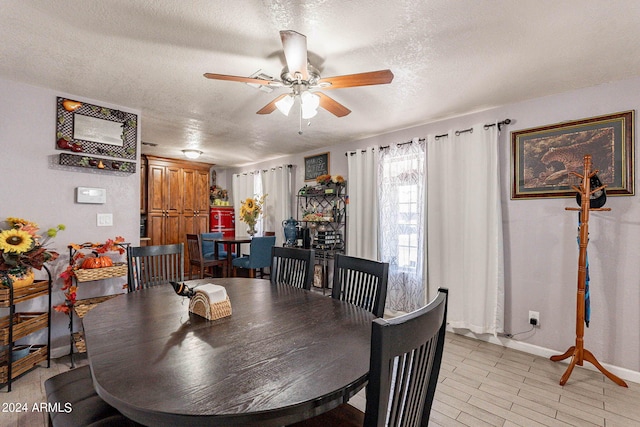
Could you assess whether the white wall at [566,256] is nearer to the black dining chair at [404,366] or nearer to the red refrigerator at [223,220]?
the black dining chair at [404,366]

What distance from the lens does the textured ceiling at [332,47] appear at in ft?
5.20

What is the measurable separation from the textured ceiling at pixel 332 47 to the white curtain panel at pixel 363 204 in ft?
3.60

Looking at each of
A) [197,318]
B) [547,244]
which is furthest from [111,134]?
[547,244]

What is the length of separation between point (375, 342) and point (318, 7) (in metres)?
1.63

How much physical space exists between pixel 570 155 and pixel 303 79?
2.43 m

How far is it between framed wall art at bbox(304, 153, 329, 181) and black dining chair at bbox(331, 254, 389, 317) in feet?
9.53

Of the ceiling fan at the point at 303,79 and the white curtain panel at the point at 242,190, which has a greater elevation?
the ceiling fan at the point at 303,79

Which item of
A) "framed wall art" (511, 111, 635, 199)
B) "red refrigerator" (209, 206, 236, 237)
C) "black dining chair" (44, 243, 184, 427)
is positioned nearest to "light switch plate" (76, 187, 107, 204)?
"black dining chair" (44, 243, 184, 427)

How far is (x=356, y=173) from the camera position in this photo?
4207 mm

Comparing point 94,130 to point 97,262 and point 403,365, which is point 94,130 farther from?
point 403,365

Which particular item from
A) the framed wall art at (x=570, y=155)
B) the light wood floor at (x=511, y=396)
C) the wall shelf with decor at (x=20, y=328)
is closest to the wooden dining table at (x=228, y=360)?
the light wood floor at (x=511, y=396)

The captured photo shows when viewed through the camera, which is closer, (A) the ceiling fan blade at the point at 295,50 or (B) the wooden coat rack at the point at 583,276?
(A) the ceiling fan blade at the point at 295,50

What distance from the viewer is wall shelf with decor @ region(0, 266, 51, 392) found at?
213cm

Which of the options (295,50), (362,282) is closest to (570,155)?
(362,282)
